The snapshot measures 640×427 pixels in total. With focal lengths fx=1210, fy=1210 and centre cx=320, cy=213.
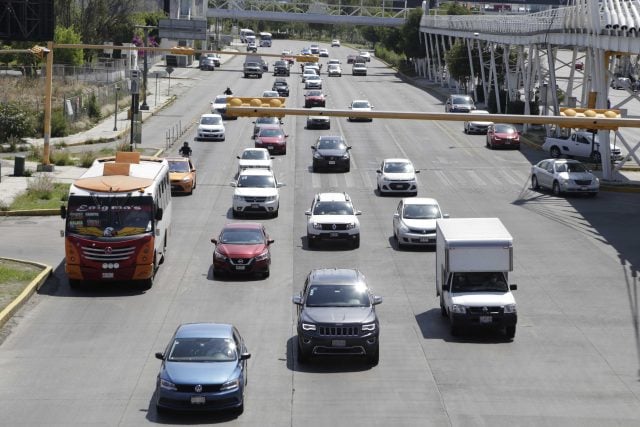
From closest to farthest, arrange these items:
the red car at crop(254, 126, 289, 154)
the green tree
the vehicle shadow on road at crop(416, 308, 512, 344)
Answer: the vehicle shadow on road at crop(416, 308, 512, 344) → the red car at crop(254, 126, 289, 154) → the green tree

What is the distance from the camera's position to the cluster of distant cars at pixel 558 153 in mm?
50719

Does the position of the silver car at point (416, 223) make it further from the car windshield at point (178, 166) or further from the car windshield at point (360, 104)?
the car windshield at point (360, 104)

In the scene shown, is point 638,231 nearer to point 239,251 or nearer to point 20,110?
point 239,251

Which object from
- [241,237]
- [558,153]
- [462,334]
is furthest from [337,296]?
[558,153]

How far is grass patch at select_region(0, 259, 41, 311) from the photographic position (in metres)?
30.0

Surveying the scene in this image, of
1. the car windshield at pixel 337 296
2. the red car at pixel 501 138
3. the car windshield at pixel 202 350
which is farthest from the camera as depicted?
the red car at pixel 501 138

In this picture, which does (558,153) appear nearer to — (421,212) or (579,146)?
(579,146)

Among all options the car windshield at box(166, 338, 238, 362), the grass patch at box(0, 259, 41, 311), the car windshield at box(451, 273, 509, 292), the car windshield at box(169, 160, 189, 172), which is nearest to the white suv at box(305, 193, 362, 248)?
the grass patch at box(0, 259, 41, 311)

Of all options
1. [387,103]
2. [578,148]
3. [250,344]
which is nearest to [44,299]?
[250,344]

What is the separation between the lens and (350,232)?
3822 cm

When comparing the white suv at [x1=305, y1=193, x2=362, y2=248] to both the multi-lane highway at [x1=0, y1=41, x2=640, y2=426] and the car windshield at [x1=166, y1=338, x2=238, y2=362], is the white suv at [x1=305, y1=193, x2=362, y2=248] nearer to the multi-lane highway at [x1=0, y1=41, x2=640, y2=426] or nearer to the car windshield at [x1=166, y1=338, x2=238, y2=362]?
the multi-lane highway at [x1=0, y1=41, x2=640, y2=426]

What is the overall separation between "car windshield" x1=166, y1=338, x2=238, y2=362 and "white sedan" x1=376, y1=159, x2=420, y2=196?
→ 1138 inches

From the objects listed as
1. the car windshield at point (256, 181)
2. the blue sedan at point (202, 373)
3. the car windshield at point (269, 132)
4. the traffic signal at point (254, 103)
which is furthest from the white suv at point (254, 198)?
the blue sedan at point (202, 373)

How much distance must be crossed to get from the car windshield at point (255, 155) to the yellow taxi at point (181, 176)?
4531 millimetres
